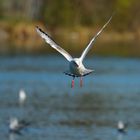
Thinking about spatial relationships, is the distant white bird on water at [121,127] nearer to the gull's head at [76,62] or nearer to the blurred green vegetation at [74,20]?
the gull's head at [76,62]

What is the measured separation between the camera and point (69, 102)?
33938mm

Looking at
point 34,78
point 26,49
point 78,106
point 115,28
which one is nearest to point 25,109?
point 78,106

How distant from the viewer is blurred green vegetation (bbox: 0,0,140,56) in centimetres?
8438

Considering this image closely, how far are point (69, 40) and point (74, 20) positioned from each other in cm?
1374

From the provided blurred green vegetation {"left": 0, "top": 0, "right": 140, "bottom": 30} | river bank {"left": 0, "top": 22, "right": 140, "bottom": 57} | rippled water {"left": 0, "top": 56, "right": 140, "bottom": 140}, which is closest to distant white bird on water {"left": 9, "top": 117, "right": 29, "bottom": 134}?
rippled water {"left": 0, "top": 56, "right": 140, "bottom": 140}

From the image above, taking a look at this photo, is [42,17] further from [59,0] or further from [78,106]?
[78,106]

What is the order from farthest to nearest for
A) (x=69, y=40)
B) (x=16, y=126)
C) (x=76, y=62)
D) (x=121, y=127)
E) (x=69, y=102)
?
(x=69, y=40) < (x=69, y=102) < (x=121, y=127) < (x=16, y=126) < (x=76, y=62)

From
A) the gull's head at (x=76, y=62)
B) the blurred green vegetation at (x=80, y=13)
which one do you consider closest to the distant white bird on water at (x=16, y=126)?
the gull's head at (x=76, y=62)

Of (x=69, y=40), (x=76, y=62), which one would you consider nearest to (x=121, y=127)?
(x=76, y=62)

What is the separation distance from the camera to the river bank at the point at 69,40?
64.8m

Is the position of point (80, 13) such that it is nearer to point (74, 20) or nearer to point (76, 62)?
point (74, 20)

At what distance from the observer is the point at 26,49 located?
65.8 meters

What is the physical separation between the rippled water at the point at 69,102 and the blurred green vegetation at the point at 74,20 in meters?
32.4

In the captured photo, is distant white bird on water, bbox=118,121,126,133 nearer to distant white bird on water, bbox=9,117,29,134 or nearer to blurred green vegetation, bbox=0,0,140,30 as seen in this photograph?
distant white bird on water, bbox=9,117,29,134
